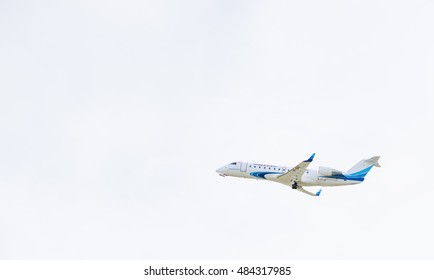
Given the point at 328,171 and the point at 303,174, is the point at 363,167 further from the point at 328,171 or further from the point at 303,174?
the point at 303,174

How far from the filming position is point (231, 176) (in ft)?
305

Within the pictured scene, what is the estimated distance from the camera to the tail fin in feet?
297

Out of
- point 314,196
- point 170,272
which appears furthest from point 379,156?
point 170,272

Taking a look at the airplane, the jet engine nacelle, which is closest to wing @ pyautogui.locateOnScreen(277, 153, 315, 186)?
the airplane

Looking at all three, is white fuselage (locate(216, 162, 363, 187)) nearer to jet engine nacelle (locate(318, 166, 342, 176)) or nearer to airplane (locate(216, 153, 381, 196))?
airplane (locate(216, 153, 381, 196))

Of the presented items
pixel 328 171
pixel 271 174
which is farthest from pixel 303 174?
pixel 271 174

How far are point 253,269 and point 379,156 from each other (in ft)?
118

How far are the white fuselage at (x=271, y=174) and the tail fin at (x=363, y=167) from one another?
1.01 metres

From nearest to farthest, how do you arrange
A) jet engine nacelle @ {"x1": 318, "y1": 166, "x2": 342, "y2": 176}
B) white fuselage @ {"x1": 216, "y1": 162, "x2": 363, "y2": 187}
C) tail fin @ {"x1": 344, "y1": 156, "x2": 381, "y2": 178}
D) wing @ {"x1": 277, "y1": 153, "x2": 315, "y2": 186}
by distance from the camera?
wing @ {"x1": 277, "y1": 153, "x2": 315, "y2": 186} → jet engine nacelle @ {"x1": 318, "y1": 166, "x2": 342, "y2": 176} → white fuselage @ {"x1": 216, "y1": 162, "x2": 363, "y2": 187} → tail fin @ {"x1": 344, "y1": 156, "x2": 381, "y2": 178}

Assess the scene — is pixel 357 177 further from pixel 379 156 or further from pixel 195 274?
pixel 195 274

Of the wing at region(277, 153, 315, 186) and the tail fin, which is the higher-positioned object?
the tail fin

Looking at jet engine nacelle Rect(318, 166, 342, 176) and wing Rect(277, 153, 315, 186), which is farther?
jet engine nacelle Rect(318, 166, 342, 176)

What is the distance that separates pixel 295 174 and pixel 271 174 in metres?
4.14

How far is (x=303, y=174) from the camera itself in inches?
3474
